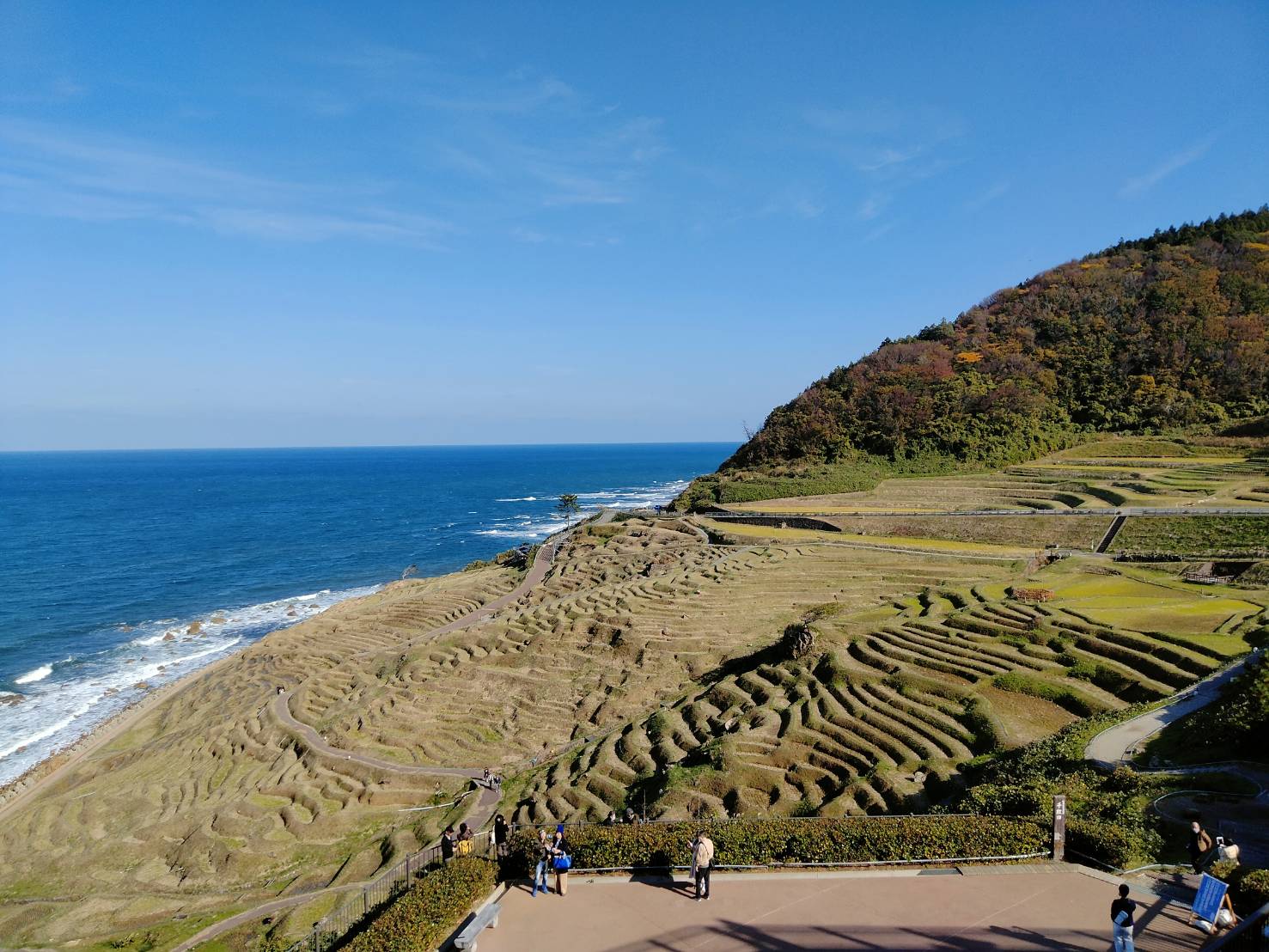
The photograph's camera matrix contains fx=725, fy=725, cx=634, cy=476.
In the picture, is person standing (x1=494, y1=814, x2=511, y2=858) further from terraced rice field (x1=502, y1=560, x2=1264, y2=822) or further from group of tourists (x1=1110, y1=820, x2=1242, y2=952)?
group of tourists (x1=1110, y1=820, x2=1242, y2=952)

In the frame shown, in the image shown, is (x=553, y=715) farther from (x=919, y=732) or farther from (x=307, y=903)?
(x=919, y=732)

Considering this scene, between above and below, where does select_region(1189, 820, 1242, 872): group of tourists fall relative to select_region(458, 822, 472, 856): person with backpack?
above

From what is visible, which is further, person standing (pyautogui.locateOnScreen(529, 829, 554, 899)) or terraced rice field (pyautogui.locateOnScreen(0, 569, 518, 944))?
terraced rice field (pyautogui.locateOnScreen(0, 569, 518, 944))

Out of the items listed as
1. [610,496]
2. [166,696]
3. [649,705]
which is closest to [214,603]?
[166,696]

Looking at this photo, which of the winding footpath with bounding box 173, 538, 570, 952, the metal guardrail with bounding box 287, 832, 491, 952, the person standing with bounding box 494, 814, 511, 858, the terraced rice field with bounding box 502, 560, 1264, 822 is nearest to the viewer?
the metal guardrail with bounding box 287, 832, 491, 952

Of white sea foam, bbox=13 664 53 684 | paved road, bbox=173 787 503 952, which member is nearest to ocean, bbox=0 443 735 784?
white sea foam, bbox=13 664 53 684

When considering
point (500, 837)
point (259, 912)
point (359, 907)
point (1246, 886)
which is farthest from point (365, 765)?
point (1246, 886)

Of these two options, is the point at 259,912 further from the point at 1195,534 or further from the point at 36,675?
the point at 1195,534
